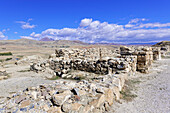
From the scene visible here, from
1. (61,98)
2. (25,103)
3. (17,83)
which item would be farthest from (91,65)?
(25,103)

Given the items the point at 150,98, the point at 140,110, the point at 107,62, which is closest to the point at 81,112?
the point at 140,110

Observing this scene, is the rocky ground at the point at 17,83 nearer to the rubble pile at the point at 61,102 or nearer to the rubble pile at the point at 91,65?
the rubble pile at the point at 91,65

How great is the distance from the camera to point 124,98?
517cm

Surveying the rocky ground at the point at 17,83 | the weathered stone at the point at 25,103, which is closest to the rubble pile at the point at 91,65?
the rocky ground at the point at 17,83

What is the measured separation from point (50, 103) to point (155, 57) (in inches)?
A: 766

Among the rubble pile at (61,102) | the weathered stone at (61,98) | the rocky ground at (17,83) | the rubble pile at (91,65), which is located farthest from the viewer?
the rubble pile at (91,65)

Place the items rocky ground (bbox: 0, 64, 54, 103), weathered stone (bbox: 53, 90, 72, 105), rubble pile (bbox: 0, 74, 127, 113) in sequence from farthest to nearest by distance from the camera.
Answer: rocky ground (bbox: 0, 64, 54, 103) → weathered stone (bbox: 53, 90, 72, 105) → rubble pile (bbox: 0, 74, 127, 113)

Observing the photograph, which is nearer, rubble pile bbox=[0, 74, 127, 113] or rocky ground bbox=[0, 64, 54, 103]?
rubble pile bbox=[0, 74, 127, 113]

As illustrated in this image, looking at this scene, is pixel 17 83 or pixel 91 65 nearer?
pixel 17 83

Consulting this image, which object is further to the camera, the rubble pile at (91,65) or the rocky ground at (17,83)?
the rubble pile at (91,65)

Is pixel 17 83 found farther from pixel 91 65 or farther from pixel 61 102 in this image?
pixel 61 102

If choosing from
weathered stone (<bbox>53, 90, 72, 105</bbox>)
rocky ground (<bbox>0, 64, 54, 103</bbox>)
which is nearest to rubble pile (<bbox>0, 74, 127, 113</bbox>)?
weathered stone (<bbox>53, 90, 72, 105</bbox>)

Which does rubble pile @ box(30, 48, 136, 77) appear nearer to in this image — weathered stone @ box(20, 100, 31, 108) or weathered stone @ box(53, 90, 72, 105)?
weathered stone @ box(53, 90, 72, 105)

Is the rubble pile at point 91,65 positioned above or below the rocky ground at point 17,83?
above
